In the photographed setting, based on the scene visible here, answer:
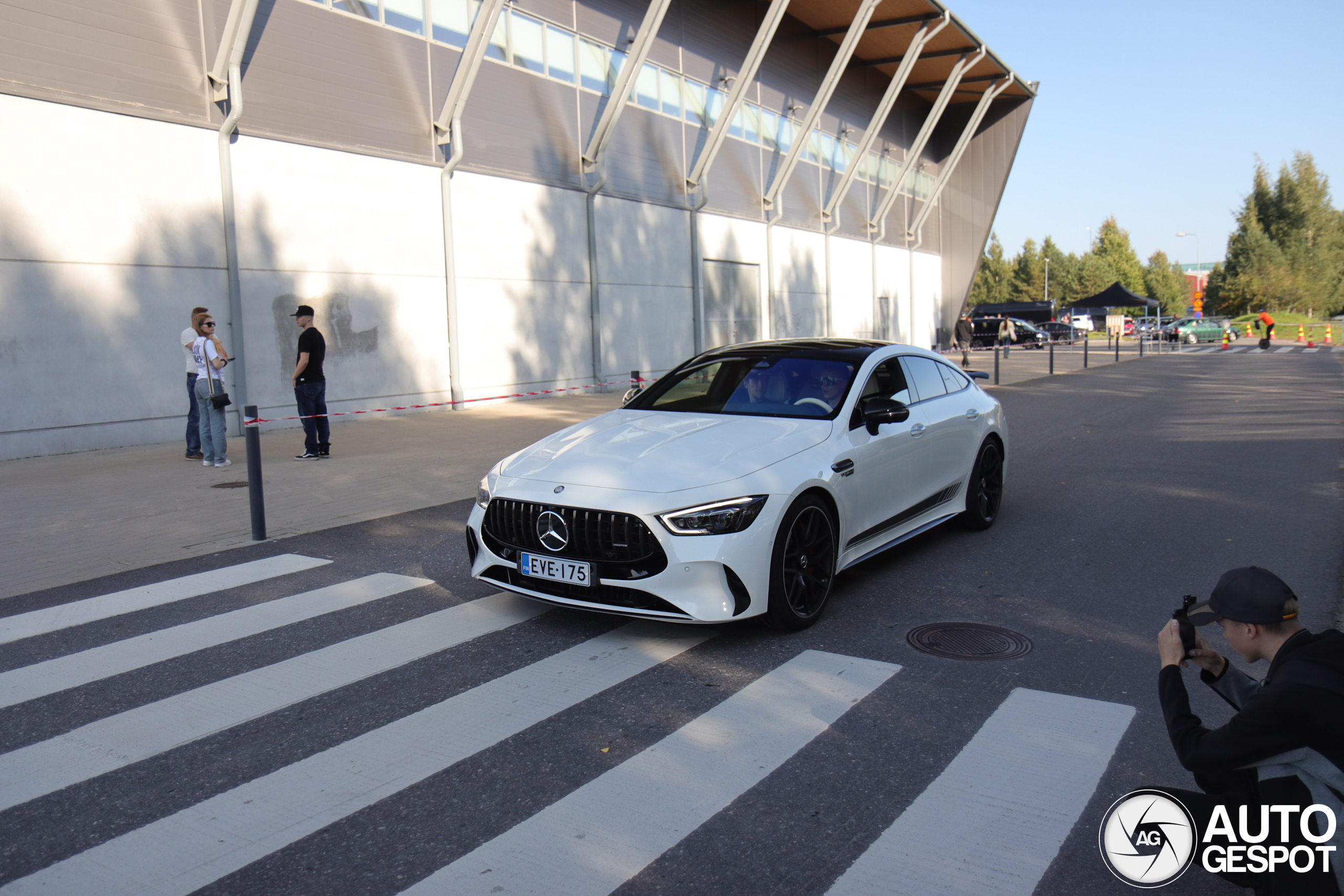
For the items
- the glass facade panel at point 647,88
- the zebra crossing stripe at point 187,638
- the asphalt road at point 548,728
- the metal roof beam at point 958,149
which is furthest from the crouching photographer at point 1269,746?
the metal roof beam at point 958,149

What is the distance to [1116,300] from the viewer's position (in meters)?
49.7

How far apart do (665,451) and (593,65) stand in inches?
771

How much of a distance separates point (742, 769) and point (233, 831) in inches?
69.8

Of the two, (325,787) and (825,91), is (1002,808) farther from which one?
(825,91)

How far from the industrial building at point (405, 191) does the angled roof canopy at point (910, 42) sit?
7.2 inches

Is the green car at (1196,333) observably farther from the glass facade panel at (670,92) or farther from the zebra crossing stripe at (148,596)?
the zebra crossing stripe at (148,596)

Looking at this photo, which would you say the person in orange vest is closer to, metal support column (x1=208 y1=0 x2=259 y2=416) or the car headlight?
metal support column (x1=208 y1=0 x2=259 y2=416)

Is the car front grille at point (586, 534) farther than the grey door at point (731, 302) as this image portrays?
→ No

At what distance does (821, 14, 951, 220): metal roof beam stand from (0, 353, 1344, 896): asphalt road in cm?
2697

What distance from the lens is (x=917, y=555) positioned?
7.30 m

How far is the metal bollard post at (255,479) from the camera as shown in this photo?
26.1ft

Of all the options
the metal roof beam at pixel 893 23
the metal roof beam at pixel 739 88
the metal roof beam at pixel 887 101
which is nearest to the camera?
the metal roof beam at pixel 739 88

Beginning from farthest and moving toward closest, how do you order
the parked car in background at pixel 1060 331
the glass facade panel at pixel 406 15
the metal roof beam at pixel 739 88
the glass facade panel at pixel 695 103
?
the parked car in background at pixel 1060 331 < the glass facade panel at pixel 695 103 < the metal roof beam at pixel 739 88 < the glass facade panel at pixel 406 15

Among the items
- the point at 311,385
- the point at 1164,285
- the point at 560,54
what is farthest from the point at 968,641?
the point at 1164,285
